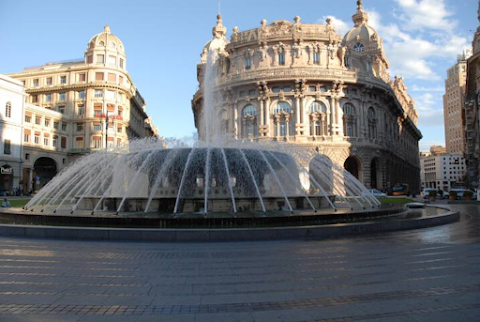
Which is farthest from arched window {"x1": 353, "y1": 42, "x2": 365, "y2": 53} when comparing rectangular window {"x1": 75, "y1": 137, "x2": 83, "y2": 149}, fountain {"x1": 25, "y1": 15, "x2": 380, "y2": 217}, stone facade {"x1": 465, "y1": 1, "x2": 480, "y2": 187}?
fountain {"x1": 25, "y1": 15, "x2": 380, "y2": 217}

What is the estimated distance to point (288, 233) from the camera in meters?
10.0

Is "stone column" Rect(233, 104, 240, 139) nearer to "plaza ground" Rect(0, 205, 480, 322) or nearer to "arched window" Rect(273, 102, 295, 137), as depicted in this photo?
"arched window" Rect(273, 102, 295, 137)

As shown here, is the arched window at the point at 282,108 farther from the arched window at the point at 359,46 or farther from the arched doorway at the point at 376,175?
the arched window at the point at 359,46

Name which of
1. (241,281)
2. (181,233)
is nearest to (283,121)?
(181,233)

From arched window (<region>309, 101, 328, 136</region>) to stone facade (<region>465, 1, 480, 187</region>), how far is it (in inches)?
668

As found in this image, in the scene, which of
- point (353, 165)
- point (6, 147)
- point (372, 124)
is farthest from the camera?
point (372, 124)

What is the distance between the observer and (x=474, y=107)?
2330 inches

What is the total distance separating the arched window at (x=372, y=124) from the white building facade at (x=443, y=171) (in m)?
106

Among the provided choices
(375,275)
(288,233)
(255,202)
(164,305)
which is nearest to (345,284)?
→ (375,275)

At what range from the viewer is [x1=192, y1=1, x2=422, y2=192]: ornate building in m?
45.1

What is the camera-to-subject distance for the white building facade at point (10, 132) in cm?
4728

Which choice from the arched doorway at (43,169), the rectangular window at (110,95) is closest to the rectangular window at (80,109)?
the rectangular window at (110,95)

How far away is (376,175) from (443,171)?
12457cm

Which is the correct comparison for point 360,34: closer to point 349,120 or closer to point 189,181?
point 349,120
